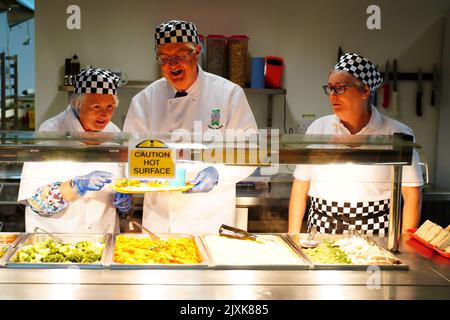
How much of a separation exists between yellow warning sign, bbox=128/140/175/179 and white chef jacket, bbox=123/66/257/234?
47.8 inches

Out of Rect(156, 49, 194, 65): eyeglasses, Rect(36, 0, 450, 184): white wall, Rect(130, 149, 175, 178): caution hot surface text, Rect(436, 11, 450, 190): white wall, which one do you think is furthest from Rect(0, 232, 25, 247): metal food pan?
Rect(436, 11, 450, 190): white wall

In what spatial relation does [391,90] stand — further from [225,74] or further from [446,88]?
[225,74]

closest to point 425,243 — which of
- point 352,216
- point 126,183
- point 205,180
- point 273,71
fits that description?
point 352,216

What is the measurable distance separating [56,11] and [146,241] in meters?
3.14

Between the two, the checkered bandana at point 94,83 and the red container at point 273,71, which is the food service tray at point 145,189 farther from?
the red container at point 273,71

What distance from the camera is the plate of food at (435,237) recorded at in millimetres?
2787

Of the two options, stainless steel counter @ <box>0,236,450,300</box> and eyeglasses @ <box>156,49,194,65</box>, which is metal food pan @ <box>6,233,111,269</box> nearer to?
stainless steel counter @ <box>0,236,450,300</box>

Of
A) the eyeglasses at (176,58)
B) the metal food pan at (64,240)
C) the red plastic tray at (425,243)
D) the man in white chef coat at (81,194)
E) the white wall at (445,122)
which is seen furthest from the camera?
the white wall at (445,122)

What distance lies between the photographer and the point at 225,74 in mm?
5344

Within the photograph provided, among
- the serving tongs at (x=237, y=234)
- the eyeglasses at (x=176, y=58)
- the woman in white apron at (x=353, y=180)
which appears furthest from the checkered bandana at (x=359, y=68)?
the serving tongs at (x=237, y=234)

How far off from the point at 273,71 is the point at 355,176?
2.12 m

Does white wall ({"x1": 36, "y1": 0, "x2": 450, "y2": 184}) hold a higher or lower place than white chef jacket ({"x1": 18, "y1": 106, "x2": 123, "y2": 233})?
higher

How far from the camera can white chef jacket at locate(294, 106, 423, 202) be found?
11.2 feet

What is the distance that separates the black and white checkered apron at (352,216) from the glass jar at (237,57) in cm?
199
